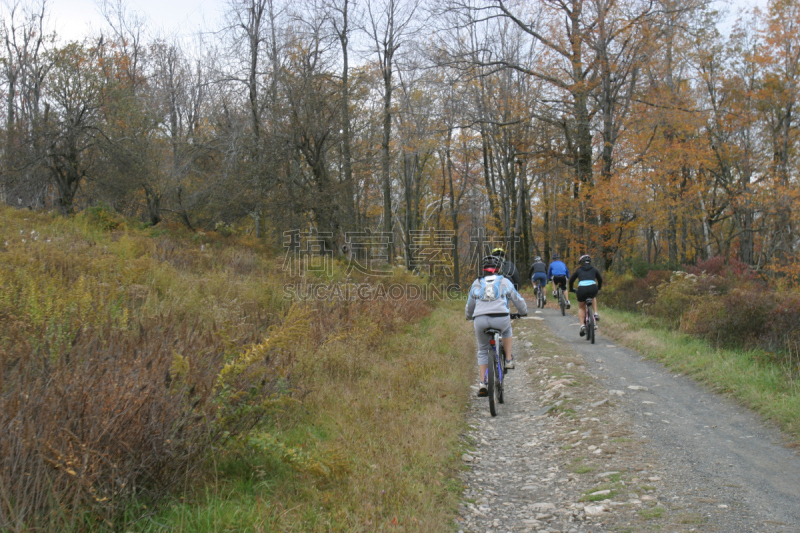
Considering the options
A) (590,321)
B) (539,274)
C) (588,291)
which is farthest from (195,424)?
(539,274)

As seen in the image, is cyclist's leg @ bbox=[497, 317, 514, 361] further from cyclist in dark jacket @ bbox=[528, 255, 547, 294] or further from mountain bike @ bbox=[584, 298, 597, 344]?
cyclist in dark jacket @ bbox=[528, 255, 547, 294]

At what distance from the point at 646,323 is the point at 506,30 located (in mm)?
24654

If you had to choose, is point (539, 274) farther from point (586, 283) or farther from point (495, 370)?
point (495, 370)

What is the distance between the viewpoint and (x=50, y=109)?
17844mm

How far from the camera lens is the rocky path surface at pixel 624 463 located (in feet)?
13.5

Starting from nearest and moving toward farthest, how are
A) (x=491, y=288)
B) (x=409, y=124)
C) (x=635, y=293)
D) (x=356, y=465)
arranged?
(x=356, y=465)
(x=491, y=288)
(x=635, y=293)
(x=409, y=124)

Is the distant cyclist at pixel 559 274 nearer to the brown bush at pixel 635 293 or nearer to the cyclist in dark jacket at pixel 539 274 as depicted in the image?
the cyclist in dark jacket at pixel 539 274

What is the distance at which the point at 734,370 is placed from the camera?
8.16 meters

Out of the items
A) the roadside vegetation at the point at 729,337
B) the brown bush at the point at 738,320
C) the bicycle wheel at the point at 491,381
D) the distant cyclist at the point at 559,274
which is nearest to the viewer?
the roadside vegetation at the point at 729,337

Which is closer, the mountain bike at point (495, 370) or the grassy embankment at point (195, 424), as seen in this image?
the grassy embankment at point (195, 424)


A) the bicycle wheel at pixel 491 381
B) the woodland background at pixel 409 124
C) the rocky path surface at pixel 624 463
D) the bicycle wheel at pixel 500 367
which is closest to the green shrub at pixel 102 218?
the woodland background at pixel 409 124

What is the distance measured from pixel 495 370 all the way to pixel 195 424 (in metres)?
4.81

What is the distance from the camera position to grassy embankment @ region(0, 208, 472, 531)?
2.99m

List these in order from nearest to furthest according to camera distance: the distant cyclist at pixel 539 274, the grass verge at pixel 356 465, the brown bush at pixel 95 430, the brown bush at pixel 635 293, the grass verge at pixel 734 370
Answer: the brown bush at pixel 95 430, the grass verge at pixel 356 465, the grass verge at pixel 734 370, the brown bush at pixel 635 293, the distant cyclist at pixel 539 274
